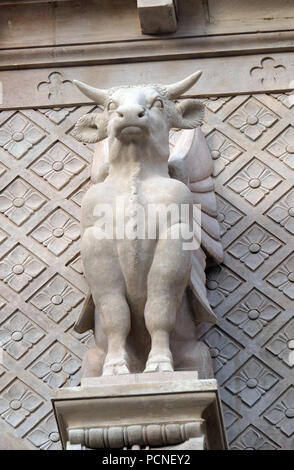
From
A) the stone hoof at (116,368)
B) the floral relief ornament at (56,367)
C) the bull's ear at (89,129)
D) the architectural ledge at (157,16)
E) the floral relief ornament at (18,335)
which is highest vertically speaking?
the architectural ledge at (157,16)

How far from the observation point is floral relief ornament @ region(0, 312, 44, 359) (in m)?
7.27

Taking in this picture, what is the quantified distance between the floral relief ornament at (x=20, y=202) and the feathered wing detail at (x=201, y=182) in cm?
60

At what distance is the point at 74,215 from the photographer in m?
7.50

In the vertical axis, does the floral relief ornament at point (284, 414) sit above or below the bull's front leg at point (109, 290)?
below

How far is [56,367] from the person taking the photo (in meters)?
7.21

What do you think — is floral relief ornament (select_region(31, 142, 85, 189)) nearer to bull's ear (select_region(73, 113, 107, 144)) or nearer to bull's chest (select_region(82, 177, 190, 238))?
bull's ear (select_region(73, 113, 107, 144))

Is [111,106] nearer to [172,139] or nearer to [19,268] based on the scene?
[172,139]

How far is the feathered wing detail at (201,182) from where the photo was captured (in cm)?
714

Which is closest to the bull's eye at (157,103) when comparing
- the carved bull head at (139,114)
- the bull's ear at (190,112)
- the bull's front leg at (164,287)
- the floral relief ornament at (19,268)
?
the carved bull head at (139,114)

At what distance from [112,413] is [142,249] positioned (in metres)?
0.63

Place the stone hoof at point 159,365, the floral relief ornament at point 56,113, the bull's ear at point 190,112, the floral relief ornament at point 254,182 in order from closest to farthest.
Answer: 1. the stone hoof at point 159,365
2. the bull's ear at point 190,112
3. the floral relief ornament at point 254,182
4. the floral relief ornament at point 56,113

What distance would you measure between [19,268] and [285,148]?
116cm

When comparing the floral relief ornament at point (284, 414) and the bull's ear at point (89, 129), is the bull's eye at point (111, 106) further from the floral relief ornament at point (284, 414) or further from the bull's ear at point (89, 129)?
the floral relief ornament at point (284, 414)

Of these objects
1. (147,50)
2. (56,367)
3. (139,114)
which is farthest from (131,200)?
(147,50)
